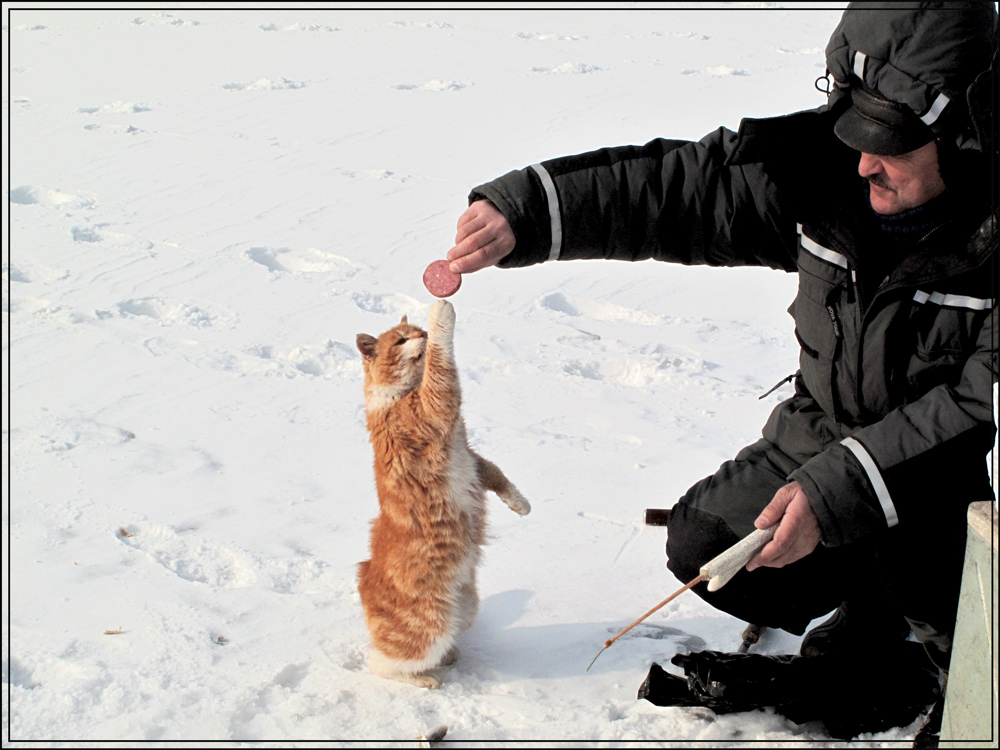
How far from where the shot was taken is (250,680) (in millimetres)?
2576

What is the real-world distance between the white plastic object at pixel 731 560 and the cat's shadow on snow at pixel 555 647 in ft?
2.81

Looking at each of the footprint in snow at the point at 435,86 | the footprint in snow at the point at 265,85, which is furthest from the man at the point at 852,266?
the footprint in snow at the point at 265,85

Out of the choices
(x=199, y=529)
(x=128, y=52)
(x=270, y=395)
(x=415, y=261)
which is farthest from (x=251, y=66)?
(x=199, y=529)

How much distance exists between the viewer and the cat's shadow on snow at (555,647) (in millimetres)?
2775

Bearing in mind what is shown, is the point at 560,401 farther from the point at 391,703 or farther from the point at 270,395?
the point at 391,703

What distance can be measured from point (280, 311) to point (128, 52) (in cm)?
868

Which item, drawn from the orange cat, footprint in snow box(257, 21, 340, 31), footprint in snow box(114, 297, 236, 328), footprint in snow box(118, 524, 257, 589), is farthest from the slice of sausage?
footprint in snow box(257, 21, 340, 31)

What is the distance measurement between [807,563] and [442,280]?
1.47m

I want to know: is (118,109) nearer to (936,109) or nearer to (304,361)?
(304,361)

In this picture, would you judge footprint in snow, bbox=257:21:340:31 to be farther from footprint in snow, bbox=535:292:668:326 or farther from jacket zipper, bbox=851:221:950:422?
jacket zipper, bbox=851:221:950:422

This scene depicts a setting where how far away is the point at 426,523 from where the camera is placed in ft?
9.26

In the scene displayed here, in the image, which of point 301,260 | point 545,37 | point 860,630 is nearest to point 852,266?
point 860,630

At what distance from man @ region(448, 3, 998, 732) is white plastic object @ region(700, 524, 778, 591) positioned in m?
0.03

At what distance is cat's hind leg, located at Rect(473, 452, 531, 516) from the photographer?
311 centimetres
